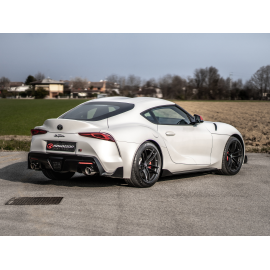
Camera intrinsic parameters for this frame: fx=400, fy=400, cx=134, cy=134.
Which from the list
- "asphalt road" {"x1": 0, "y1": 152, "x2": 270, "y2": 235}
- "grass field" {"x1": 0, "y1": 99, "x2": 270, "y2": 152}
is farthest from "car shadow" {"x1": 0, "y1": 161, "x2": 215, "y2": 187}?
"grass field" {"x1": 0, "y1": 99, "x2": 270, "y2": 152}

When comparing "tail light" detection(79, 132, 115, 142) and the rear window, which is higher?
the rear window

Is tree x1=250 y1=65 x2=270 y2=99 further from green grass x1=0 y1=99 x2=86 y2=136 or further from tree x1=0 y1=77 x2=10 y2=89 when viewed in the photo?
tree x1=0 y1=77 x2=10 y2=89

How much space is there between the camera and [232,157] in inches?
310

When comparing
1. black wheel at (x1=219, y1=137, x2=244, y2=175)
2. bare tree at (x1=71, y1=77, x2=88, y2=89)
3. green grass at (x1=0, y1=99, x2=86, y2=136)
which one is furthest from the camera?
bare tree at (x1=71, y1=77, x2=88, y2=89)

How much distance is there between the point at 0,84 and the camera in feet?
598

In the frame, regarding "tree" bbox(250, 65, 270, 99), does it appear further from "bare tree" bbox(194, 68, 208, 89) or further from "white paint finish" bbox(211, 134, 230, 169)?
"white paint finish" bbox(211, 134, 230, 169)

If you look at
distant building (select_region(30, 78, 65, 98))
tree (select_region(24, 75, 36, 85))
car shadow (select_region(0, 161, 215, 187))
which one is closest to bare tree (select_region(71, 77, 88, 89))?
distant building (select_region(30, 78, 65, 98))

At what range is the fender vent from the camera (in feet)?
17.4

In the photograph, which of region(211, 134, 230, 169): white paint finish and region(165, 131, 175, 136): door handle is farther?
region(211, 134, 230, 169): white paint finish

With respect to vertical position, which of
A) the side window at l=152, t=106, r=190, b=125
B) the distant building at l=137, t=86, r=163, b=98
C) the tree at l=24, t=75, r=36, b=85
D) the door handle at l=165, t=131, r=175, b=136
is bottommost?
the door handle at l=165, t=131, r=175, b=136

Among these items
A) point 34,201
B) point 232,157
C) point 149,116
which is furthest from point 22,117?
point 34,201

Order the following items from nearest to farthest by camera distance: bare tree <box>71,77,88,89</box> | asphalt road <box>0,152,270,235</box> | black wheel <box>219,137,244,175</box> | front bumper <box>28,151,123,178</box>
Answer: asphalt road <box>0,152,270,235</box>
front bumper <box>28,151,123,178</box>
black wheel <box>219,137,244,175</box>
bare tree <box>71,77,88,89</box>

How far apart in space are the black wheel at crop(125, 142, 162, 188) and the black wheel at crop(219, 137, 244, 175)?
1.81 m

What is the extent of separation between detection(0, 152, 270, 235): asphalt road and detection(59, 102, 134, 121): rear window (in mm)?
1128
